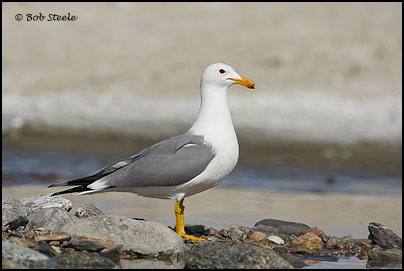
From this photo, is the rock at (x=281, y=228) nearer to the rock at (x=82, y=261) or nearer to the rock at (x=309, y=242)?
the rock at (x=309, y=242)

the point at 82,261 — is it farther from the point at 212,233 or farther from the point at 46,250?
the point at 212,233

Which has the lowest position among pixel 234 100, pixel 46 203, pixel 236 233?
pixel 236 233

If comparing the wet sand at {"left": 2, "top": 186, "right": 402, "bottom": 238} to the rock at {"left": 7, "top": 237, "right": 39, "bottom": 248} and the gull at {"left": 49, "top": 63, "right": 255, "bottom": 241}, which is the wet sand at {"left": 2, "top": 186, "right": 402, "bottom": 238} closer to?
the gull at {"left": 49, "top": 63, "right": 255, "bottom": 241}

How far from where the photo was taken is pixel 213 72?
24.4ft

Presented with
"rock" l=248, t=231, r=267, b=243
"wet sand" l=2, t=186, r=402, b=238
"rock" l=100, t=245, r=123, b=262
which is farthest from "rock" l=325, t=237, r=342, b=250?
"rock" l=100, t=245, r=123, b=262

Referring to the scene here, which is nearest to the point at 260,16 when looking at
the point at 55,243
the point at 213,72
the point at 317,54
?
the point at 317,54

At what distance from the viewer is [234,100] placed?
17797mm

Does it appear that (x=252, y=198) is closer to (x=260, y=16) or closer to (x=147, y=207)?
(x=147, y=207)

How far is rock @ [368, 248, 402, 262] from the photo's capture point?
6.83 metres

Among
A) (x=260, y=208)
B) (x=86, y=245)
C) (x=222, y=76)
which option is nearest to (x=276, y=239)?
(x=222, y=76)

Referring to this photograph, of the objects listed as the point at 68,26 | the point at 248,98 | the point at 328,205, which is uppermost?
the point at 68,26

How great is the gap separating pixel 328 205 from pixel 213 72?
142 inches

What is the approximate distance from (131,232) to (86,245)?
1.30 feet

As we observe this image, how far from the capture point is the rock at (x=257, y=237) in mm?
7180
